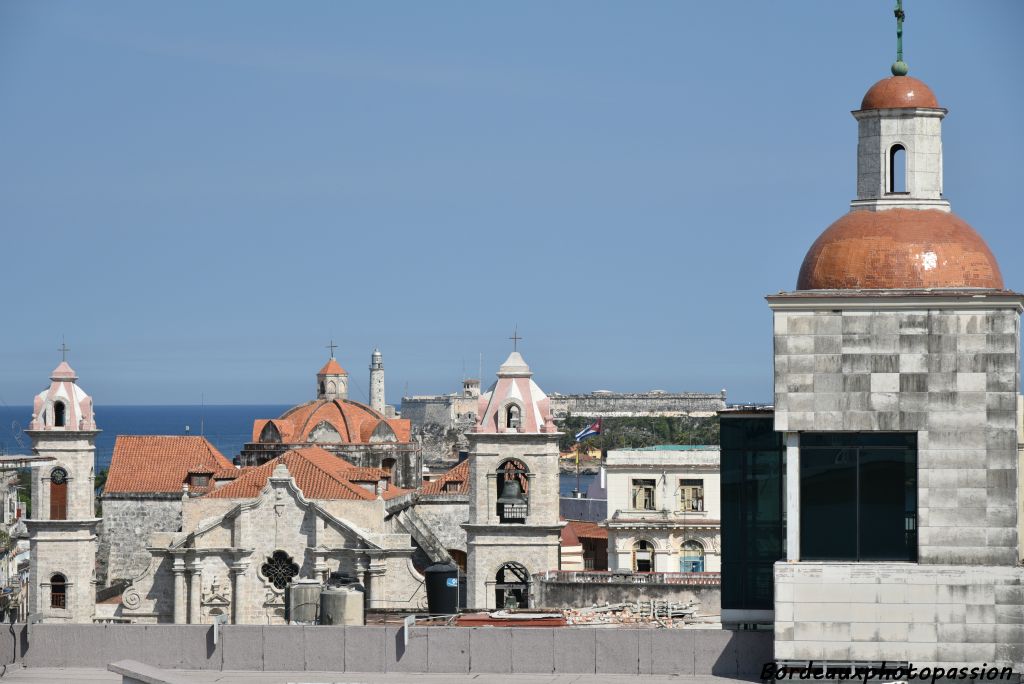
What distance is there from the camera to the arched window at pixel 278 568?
76000 millimetres

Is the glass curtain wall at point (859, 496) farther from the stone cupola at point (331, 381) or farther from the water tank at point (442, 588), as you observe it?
the stone cupola at point (331, 381)

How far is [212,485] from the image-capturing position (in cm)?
8850

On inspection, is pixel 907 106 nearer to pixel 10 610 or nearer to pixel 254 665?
pixel 254 665

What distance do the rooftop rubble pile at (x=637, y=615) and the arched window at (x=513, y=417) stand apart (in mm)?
13193

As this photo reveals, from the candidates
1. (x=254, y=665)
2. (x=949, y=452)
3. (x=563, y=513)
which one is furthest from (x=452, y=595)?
(x=563, y=513)

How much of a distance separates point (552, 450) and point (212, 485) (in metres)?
24.1

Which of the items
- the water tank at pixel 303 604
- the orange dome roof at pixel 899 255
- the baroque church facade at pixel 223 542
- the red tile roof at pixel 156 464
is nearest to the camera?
the orange dome roof at pixel 899 255

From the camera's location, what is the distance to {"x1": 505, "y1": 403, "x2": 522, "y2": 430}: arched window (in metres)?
69.2

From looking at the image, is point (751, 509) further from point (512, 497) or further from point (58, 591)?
point (58, 591)

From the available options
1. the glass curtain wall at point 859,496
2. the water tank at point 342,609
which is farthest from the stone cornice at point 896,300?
the water tank at point 342,609

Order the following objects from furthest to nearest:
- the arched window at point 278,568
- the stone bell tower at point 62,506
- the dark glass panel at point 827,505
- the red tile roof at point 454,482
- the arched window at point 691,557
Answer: the red tile roof at point 454,482 → the arched window at point 691,557 → the stone bell tower at point 62,506 → the arched window at point 278,568 → the dark glass panel at point 827,505

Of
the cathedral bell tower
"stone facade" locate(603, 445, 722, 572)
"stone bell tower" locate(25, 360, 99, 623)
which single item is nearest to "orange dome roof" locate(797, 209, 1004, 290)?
"stone facade" locate(603, 445, 722, 572)

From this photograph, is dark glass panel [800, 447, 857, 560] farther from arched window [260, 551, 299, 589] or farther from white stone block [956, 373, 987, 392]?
arched window [260, 551, 299, 589]

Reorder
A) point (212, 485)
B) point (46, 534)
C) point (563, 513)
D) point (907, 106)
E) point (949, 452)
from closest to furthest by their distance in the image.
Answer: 1. point (949, 452)
2. point (907, 106)
3. point (46, 534)
4. point (212, 485)
5. point (563, 513)
